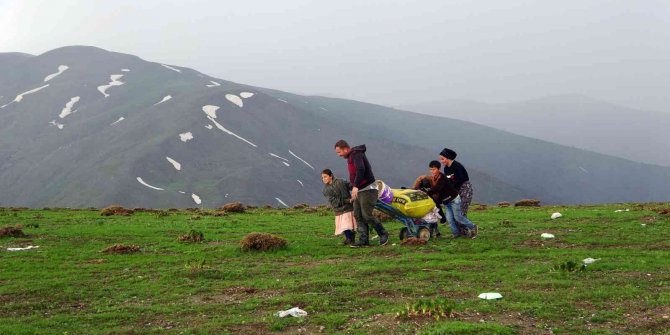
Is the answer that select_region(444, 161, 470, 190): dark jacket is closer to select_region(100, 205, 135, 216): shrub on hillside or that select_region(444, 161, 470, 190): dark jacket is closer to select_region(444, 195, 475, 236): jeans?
select_region(444, 195, 475, 236): jeans

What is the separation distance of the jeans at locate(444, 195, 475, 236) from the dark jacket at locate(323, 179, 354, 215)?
3.78 metres

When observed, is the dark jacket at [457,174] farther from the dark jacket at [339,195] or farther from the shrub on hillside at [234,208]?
the shrub on hillside at [234,208]

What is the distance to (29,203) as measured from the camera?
595ft

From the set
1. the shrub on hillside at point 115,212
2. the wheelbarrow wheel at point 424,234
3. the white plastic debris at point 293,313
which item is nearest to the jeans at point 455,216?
the wheelbarrow wheel at point 424,234

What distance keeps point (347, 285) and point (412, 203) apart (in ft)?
22.2

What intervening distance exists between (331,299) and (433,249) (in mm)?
7454

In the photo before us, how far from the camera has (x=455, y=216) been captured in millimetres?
21578

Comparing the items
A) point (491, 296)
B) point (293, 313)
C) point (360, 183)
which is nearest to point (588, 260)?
point (491, 296)

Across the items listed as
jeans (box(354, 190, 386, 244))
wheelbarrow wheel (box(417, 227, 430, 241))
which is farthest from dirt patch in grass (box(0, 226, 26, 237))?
wheelbarrow wheel (box(417, 227, 430, 241))

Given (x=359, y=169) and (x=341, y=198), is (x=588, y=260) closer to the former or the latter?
(x=359, y=169)

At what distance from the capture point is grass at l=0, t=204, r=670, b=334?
1089 centimetres

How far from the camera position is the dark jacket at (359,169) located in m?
19.1

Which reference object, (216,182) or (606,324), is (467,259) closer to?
(606,324)

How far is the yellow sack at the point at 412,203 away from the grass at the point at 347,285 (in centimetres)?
125
